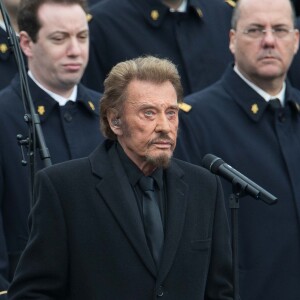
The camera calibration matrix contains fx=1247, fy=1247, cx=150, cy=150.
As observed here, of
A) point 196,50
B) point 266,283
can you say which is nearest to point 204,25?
point 196,50

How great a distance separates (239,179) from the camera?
4871 millimetres

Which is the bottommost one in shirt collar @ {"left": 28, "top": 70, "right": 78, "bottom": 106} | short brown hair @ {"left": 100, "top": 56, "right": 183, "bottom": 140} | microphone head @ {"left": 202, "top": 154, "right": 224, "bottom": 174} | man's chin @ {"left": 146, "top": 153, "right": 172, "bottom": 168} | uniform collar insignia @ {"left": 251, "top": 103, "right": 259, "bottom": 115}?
microphone head @ {"left": 202, "top": 154, "right": 224, "bottom": 174}

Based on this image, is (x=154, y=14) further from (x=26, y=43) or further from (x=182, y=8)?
(x=26, y=43)

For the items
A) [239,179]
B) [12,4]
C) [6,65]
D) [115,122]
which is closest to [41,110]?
[6,65]

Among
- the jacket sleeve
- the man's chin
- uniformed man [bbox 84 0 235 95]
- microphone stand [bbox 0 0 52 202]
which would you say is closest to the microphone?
the man's chin

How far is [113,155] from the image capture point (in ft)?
17.0

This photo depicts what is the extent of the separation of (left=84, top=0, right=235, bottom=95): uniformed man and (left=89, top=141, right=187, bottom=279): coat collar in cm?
231

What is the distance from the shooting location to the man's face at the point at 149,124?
16.5 feet

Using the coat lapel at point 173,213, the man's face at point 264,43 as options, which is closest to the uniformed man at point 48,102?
the man's face at point 264,43

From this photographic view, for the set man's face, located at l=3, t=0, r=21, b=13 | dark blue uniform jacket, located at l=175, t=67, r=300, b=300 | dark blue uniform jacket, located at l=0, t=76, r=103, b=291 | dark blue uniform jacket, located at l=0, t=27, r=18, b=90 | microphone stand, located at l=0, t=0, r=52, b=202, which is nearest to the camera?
microphone stand, located at l=0, t=0, r=52, b=202

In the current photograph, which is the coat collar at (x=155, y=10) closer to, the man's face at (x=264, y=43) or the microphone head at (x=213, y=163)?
the man's face at (x=264, y=43)

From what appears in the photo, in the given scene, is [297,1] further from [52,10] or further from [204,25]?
[52,10]

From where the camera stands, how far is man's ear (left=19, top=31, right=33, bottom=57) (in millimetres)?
6660

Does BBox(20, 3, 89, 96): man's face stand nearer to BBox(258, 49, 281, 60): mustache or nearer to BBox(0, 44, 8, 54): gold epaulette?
BBox(0, 44, 8, 54): gold epaulette
